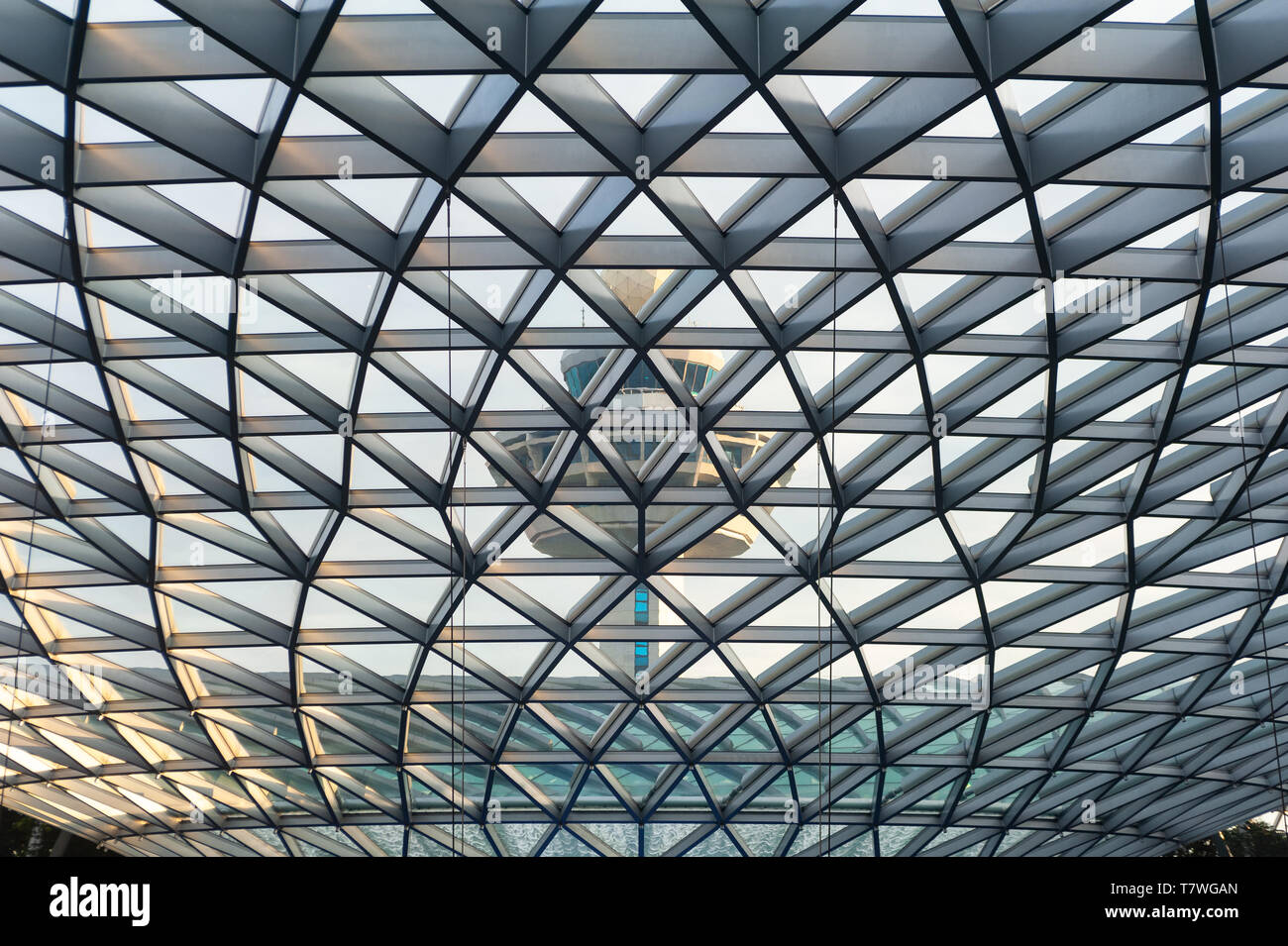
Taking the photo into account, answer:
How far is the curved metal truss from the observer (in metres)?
15.5

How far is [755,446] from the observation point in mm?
26922

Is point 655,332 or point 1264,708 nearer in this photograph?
point 655,332

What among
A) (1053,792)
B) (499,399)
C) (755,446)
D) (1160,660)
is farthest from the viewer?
(1053,792)

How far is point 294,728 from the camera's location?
40094 mm

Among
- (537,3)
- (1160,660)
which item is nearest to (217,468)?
(537,3)

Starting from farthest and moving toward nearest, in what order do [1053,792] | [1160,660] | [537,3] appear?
[1053,792], [1160,660], [537,3]

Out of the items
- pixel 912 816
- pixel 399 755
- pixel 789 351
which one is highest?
pixel 789 351

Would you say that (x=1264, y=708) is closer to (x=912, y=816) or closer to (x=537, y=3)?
(x=912, y=816)

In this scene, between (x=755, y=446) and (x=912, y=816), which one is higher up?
(x=755, y=446)

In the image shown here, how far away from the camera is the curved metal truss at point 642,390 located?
15484 mm

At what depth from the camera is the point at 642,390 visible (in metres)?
24.3

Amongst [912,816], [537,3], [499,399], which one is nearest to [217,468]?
[499,399]

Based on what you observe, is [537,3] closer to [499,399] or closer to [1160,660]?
[499,399]

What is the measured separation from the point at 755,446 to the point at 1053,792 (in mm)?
29696
